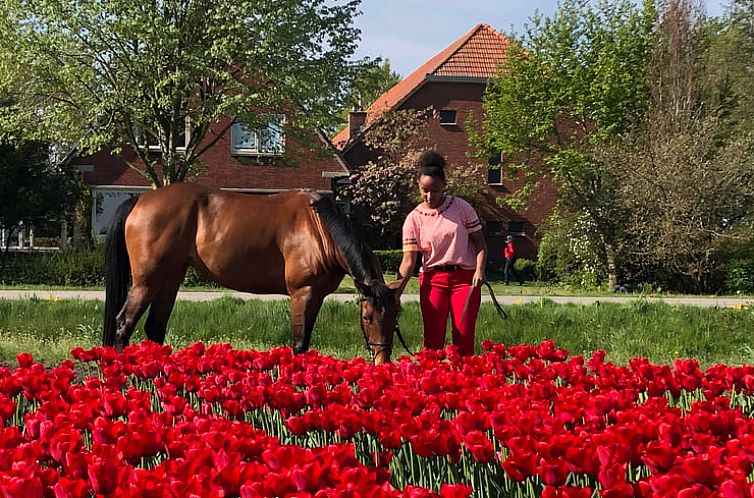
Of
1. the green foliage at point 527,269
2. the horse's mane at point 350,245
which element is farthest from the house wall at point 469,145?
the horse's mane at point 350,245

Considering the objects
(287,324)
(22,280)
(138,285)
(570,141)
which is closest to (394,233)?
(570,141)

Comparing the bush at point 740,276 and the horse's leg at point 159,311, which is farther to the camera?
the bush at point 740,276

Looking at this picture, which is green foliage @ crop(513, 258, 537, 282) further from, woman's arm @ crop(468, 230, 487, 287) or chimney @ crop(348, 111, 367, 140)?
woman's arm @ crop(468, 230, 487, 287)

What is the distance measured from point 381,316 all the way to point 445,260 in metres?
0.65

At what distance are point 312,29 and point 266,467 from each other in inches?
926

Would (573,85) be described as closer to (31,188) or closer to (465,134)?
(465,134)

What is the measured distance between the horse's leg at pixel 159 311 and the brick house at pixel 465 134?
31.5m

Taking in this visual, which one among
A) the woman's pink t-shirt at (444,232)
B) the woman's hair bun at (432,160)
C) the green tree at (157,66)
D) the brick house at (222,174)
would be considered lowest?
the woman's pink t-shirt at (444,232)

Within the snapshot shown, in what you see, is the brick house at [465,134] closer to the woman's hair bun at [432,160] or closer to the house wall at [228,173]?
the house wall at [228,173]

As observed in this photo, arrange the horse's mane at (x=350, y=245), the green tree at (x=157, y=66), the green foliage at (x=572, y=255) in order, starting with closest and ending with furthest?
the horse's mane at (x=350, y=245) < the green tree at (x=157, y=66) < the green foliage at (x=572, y=255)

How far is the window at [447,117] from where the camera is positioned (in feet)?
136

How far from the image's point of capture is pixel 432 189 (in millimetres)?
6520

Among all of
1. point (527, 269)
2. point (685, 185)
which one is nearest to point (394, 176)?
point (527, 269)

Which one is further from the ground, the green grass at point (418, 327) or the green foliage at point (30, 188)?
the green foliage at point (30, 188)
